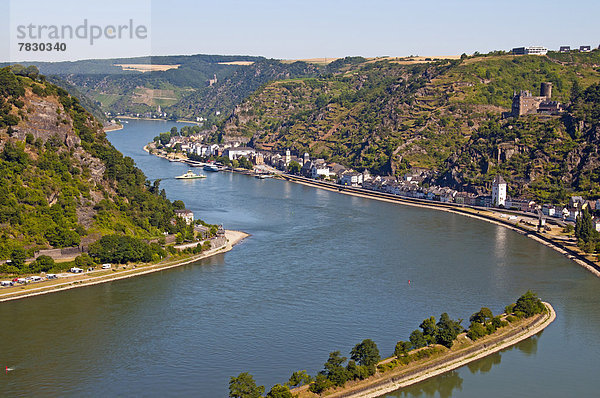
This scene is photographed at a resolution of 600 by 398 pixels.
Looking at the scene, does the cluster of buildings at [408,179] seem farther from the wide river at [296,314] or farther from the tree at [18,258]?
the tree at [18,258]

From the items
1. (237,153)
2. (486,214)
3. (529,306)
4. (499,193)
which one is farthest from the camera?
(237,153)

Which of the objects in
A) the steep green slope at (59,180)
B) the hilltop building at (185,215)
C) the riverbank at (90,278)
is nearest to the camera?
the riverbank at (90,278)

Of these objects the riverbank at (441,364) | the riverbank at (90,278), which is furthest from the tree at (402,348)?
the riverbank at (90,278)

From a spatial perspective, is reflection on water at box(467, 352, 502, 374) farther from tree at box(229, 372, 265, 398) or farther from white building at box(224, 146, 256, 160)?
white building at box(224, 146, 256, 160)

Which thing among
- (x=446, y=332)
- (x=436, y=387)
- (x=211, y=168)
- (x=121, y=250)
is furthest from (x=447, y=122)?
→ (x=436, y=387)

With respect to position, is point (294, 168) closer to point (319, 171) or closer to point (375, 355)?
point (319, 171)
